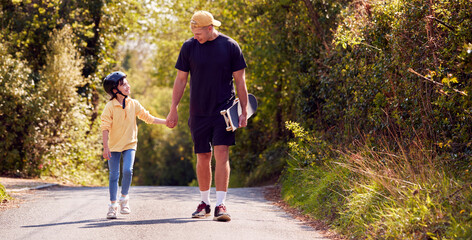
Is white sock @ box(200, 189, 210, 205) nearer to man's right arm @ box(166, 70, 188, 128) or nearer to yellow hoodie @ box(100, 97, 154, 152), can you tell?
man's right arm @ box(166, 70, 188, 128)

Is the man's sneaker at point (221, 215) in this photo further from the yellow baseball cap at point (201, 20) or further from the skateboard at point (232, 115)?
the yellow baseball cap at point (201, 20)

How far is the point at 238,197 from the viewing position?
10.3 metres

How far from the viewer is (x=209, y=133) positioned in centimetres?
690

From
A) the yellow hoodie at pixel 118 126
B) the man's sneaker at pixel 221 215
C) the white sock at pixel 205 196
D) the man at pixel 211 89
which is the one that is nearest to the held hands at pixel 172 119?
the man at pixel 211 89

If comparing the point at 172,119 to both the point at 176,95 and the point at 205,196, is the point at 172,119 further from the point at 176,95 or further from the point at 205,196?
the point at 205,196

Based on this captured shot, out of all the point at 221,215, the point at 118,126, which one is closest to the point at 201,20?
the point at 118,126

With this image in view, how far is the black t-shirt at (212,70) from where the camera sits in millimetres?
6738

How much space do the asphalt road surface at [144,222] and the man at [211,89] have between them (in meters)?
0.46

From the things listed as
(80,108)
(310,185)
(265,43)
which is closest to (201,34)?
(310,185)

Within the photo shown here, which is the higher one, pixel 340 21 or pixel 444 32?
pixel 340 21

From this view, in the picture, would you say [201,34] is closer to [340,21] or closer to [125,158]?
[125,158]

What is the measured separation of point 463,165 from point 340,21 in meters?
5.24

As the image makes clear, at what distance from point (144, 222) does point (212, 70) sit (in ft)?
5.91

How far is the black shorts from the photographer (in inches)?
267
